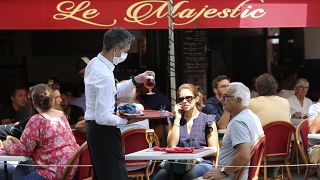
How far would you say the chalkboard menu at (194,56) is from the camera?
9172 mm

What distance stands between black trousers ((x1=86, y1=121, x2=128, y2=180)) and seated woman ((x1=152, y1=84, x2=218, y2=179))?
1.30 m

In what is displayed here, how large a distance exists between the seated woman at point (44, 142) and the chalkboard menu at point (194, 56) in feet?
12.9

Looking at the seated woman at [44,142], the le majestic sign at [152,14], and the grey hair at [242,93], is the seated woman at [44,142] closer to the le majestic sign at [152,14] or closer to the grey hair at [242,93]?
the le majestic sign at [152,14]

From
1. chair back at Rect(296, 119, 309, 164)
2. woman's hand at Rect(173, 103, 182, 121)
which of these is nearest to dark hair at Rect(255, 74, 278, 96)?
chair back at Rect(296, 119, 309, 164)

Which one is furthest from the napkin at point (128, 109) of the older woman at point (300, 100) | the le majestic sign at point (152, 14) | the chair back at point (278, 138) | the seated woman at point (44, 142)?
the older woman at point (300, 100)

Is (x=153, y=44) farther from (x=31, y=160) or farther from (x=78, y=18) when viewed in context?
(x=31, y=160)

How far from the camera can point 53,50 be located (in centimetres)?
965

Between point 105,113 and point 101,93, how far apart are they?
14 cm

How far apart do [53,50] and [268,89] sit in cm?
399

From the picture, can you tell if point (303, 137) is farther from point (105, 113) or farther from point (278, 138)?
point (105, 113)

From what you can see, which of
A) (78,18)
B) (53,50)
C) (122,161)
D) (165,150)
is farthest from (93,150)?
(53,50)

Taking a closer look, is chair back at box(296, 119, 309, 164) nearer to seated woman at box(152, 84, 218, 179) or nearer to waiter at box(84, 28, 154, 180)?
seated woman at box(152, 84, 218, 179)

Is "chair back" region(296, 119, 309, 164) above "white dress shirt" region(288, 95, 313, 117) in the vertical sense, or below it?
below

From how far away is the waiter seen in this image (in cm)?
436
